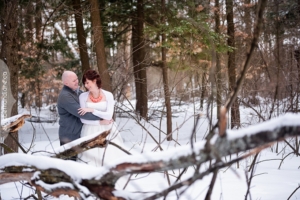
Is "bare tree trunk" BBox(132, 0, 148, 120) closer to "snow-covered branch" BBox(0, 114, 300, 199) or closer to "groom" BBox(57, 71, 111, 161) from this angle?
"groom" BBox(57, 71, 111, 161)

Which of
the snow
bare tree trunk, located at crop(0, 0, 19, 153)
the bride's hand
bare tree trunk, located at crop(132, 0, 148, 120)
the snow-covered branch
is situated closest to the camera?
the snow-covered branch

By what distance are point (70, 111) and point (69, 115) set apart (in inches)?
7.0

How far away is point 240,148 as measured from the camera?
1.35 meters

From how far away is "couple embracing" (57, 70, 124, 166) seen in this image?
4379mm

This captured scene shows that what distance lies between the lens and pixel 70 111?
4387 millimetres

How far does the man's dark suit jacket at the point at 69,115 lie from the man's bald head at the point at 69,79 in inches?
2.4

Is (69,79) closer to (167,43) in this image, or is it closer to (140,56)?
(167,43)

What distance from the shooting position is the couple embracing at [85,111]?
172 inches

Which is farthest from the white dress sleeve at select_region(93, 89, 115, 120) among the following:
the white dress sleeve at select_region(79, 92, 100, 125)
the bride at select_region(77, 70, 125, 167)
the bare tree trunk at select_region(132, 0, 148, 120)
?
the bare tree trunk at select_region(132, 0, 148, 120)

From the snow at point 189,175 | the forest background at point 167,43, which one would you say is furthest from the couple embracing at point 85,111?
the forest background at point 167,43

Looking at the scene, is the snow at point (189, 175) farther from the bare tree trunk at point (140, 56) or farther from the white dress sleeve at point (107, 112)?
the bare tree trunk at point (140, 56)

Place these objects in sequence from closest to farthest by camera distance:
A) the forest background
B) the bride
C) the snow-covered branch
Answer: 1. the snow-covered branch
2. the bride
3. the forest background

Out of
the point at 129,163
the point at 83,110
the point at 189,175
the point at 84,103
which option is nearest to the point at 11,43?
the point at 84,103

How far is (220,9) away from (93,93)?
874cm
